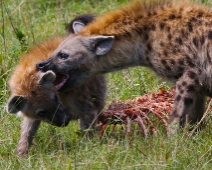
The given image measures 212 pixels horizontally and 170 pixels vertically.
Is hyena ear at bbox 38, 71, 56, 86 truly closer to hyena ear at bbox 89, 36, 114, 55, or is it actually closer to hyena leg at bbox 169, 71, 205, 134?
hyena ear at bbox 89, 36, 114, 55

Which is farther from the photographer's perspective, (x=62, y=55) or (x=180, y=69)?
(x=62, y=55)

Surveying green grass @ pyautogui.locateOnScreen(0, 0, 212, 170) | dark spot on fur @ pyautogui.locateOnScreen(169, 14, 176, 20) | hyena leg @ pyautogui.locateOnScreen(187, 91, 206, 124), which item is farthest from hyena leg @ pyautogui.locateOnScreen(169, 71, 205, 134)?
dark spot on fur @ pyautogui.locateOnScreen(169, 14, 176, 20)

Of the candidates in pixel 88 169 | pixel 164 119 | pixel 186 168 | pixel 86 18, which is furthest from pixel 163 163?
pixel 86 18

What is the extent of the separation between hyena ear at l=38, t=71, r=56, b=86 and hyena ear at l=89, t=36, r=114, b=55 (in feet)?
1.41

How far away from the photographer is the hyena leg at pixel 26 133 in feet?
19.1

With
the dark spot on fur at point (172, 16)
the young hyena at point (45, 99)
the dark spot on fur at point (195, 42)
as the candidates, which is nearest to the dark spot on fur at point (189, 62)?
the dark spot on fur at point (195, 42)

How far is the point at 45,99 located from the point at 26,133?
334 millimetres

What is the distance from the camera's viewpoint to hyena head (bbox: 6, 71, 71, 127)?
5.80 metres

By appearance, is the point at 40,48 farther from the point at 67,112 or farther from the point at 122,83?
the point at 122,83

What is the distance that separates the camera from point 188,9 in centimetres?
595

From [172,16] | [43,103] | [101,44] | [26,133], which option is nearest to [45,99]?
[43,103]

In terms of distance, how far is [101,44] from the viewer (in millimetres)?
5945

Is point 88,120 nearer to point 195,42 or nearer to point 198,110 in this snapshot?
point 198,110

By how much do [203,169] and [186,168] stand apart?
12 centimetres
